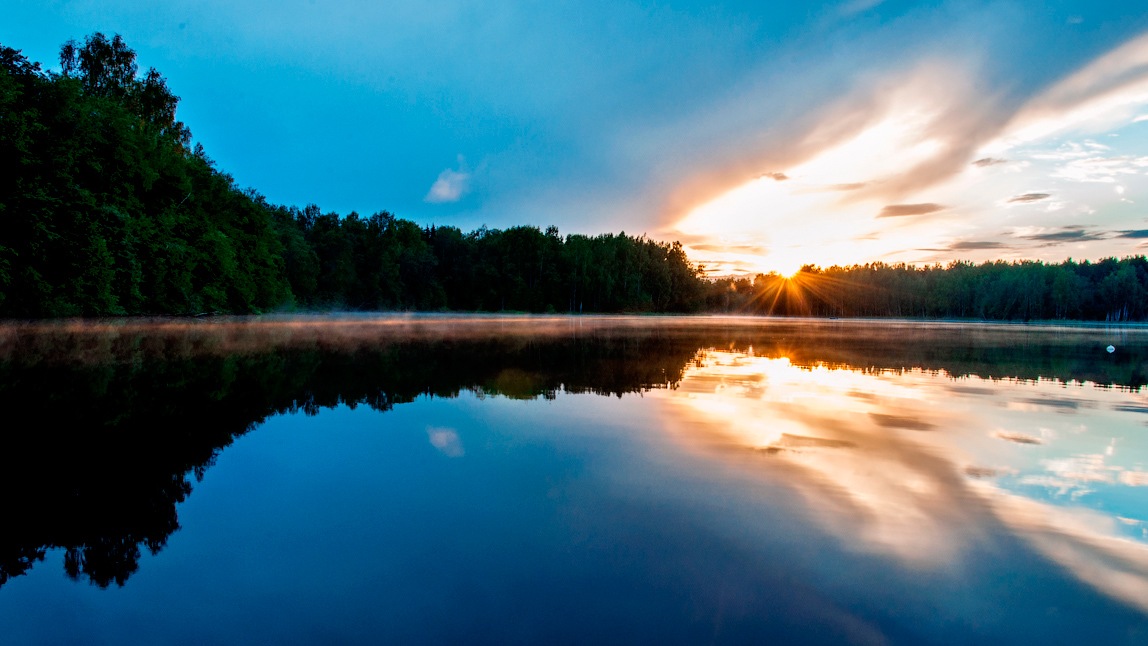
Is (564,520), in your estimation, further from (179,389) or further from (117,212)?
(117,212)

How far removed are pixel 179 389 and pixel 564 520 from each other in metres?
9.10

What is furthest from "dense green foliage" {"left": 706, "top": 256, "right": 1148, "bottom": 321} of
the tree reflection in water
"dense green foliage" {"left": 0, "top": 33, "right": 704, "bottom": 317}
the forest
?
the tree reflection in water

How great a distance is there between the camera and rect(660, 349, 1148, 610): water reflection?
163 inches

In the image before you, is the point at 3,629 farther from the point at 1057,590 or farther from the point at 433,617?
the point at 1057,590

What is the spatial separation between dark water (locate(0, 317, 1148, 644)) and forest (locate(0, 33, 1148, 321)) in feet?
79.2

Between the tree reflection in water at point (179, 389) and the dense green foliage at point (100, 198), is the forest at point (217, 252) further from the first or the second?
the tree reflection in water at point (179, 389)

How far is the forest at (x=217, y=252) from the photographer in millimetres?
26719

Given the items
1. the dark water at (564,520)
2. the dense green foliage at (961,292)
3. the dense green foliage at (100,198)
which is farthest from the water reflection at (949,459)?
the dense green foliage at (961,292)

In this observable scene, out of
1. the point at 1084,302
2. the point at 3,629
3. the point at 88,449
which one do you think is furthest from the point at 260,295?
the point at 1084,302

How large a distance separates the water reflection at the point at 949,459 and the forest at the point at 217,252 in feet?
107

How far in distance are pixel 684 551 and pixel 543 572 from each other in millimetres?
1030

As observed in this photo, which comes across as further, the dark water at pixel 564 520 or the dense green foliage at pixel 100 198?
the dense green foliage at pixel 100 198

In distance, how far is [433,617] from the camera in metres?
3.05

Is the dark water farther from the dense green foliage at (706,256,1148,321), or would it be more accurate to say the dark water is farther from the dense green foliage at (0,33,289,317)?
the dense green foliage at (706,256,1148,321)
